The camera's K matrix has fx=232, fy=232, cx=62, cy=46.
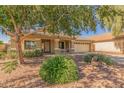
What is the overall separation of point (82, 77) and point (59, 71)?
34.9 inches

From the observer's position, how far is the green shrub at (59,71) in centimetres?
709

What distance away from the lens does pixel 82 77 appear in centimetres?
754

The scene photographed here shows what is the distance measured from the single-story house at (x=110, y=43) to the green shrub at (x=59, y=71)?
190cm

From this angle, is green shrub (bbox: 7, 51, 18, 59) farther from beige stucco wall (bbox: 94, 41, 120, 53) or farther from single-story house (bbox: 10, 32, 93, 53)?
beige stucco wall (bbox: 94, 41, 120, 53)

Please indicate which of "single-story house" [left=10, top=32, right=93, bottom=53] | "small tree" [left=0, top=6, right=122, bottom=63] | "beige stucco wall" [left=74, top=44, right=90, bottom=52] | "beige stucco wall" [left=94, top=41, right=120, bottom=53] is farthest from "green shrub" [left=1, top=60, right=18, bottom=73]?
"beige stucco wall" [left=94, top=41, right=120, bottom=53]

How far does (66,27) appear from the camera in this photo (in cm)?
859

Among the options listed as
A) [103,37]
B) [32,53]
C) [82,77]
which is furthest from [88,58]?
[32,53]

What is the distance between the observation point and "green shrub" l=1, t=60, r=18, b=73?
8.21 metres

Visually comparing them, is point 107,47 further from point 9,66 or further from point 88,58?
point 9,66

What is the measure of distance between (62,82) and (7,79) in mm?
1857

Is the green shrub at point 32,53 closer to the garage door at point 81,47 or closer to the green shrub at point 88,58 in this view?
the garage door at point 81,47

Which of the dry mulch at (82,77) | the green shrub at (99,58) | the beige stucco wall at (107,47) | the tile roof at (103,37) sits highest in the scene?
the tile roof at (103,37)

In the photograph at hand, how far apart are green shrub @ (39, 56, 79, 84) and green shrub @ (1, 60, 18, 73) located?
148cm

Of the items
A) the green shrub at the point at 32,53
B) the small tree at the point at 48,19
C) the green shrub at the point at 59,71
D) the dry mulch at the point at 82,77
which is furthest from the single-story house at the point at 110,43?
the green shrub at the point at 32,53
